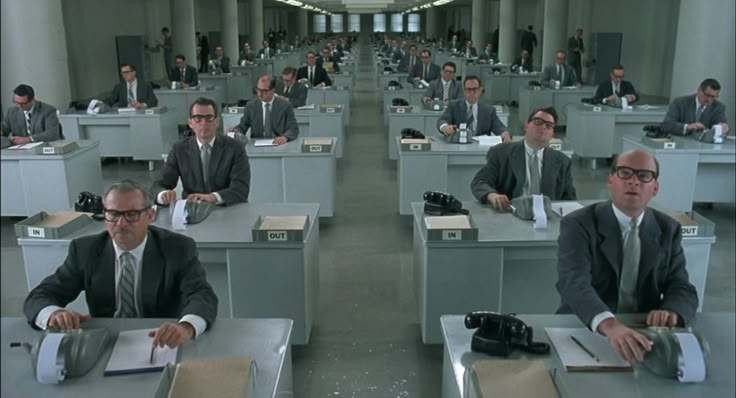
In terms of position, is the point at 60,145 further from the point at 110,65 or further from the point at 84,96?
the point at 110,65

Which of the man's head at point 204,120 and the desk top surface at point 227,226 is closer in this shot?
the desk top surface at point 227,226

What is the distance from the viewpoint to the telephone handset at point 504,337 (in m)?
2.12

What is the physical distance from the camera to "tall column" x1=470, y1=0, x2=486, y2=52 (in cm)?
2422

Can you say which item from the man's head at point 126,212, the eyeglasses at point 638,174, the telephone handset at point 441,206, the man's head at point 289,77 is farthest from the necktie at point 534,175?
the man's head at point 289,77

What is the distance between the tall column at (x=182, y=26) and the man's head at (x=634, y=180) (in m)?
14.7

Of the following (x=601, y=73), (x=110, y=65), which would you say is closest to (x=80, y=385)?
Answer: (x=110, y=65)

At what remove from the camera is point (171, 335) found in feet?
7.05

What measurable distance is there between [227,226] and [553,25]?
13653 mm

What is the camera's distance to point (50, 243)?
344 cm

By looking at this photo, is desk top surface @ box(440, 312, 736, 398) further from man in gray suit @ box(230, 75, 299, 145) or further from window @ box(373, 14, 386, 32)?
window @ box(373, 14, 386, 32)

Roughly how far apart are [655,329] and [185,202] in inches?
104

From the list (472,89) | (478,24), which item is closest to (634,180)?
(472,89)

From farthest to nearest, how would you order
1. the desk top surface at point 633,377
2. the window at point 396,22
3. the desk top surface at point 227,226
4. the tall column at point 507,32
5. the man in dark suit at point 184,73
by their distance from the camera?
1. the window at point 396,22
2. the tall column at point 507,32
3. the man in dark suit at point 184,73
4. the desk top surface at point 227,226
5. the desk top surface at point 633,377

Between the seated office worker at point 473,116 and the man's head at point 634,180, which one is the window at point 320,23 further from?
the man's head at point 634,180
